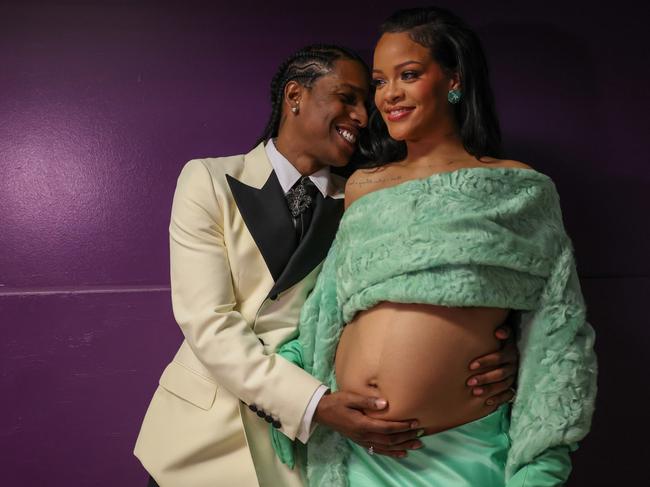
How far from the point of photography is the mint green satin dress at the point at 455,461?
155cm

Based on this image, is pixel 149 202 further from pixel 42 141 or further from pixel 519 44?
pixel 519 44

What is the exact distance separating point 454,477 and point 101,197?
130 centimetres

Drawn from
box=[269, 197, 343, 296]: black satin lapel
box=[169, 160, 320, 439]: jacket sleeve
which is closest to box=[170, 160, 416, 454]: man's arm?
box=[169, 160, 320, 439]: jacket sleeve

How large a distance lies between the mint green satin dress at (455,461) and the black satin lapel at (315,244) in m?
0.49

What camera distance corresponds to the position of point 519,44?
2131 millimetres

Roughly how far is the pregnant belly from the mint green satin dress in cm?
3

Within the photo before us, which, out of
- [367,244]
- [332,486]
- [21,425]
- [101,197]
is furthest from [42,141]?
[332,486]

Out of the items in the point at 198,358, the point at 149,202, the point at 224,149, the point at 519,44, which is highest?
the point at 519,44

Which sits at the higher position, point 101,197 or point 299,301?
point 101,197

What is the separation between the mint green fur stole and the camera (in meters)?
1.49

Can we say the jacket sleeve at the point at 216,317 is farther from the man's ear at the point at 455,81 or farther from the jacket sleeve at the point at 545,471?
the man's ear at the point at 455,81

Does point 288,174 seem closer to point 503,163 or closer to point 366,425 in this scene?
point 503,163

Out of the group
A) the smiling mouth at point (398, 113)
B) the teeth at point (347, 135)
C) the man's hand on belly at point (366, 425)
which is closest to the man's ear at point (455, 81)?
the smiling mouth at point (398, 113)

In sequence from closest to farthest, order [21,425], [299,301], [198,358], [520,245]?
[520,245] < [198,358] < [299,301] < [21,425]
